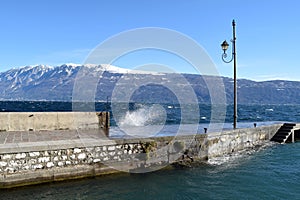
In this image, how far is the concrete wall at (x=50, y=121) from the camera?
11.9 metres

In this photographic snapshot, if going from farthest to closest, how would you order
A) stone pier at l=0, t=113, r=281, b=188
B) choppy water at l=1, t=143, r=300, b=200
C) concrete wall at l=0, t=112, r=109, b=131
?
concrete wall at l=0, t=112, r=109, b=131
stone pier at l=0, t=113, r=281, b=188
choppy water at l=1, t=143, r=300, b=200

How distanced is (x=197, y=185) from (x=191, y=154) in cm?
274

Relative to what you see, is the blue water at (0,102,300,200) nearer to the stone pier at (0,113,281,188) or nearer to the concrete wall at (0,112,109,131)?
the stone pier at (0,113,281,188)

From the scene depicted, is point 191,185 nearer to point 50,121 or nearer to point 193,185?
point 193,185

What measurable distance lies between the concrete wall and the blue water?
3.71 m

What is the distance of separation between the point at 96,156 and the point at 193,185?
142 inches

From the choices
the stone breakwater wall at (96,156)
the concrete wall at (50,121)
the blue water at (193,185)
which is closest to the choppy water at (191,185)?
the blue water at (193,185)

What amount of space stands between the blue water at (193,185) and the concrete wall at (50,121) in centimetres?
371

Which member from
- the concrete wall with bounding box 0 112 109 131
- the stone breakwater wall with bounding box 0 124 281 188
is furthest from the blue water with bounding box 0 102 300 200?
the concrete wall with bounding box 0 112 109 131

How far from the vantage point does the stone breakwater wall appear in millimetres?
8945

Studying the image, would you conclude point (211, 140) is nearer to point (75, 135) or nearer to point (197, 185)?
point (197, 185)

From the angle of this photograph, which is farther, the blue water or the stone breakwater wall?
the stone breakwater wall

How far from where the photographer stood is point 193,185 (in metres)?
9.94

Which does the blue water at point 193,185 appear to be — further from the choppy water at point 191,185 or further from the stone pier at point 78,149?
the stone pier at point 78,149
